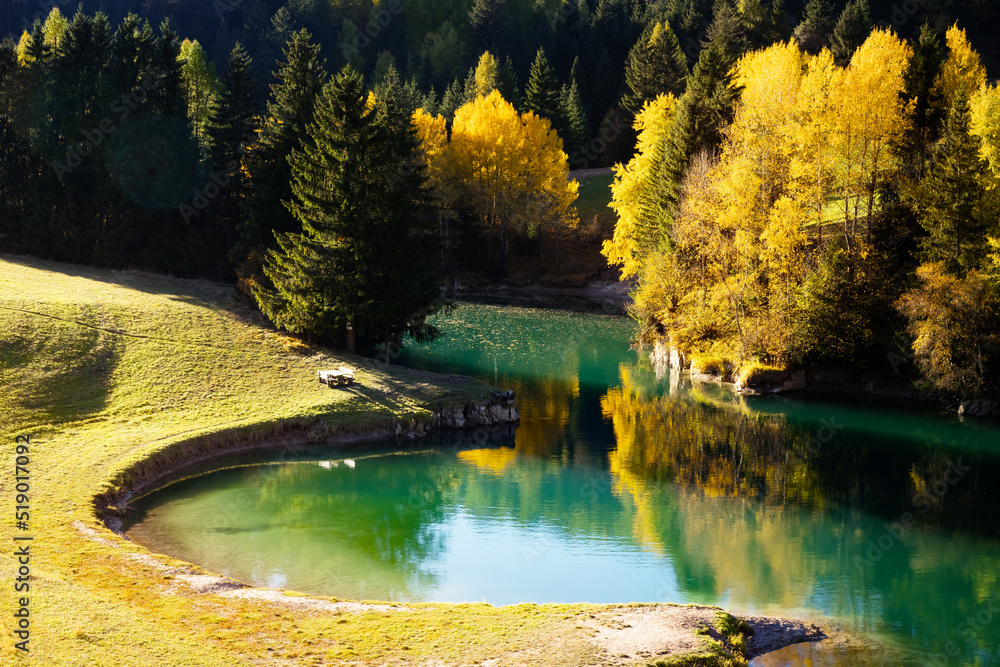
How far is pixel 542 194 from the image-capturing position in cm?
7619

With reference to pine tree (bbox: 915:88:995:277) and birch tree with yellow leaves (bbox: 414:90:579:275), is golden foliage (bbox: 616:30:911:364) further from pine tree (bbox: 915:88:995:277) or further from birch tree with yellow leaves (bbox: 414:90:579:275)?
birch tree with yellow leaves (bbox: 414:90:579:275)

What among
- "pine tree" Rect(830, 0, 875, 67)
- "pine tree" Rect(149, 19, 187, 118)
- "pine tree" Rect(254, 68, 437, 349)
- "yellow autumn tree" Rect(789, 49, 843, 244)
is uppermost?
"pine tree" Rect(830, 0, 875, 67)

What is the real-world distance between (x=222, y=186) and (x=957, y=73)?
139 ft

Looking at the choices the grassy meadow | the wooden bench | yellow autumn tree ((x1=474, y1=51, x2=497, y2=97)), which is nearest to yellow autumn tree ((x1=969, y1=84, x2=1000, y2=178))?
the grassy meadow

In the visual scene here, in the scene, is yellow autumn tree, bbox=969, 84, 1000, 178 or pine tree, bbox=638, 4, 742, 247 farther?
pine tree, bbox=638, 4, 742, 247

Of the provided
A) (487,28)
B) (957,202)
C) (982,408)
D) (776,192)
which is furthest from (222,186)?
(487,28)

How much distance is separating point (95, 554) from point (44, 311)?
2224cm

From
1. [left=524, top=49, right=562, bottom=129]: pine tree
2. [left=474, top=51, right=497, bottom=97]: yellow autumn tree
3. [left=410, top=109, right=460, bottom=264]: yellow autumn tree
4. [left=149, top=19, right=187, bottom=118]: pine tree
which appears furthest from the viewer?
[left=474, top=51, right=497, bottom=97]: yellow autumn tree

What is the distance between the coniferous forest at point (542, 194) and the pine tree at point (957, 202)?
→ 0.10 m

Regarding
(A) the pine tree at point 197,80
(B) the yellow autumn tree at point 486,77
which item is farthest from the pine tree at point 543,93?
(A) the pine tree at point 197,80

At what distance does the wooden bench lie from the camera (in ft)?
120

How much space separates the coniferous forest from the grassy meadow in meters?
3.85

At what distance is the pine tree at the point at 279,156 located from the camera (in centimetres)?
4619

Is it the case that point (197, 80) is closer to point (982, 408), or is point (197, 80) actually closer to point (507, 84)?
point (507, 84)
